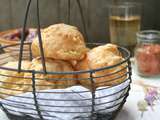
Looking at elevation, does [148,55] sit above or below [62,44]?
below

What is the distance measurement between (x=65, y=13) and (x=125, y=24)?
0.75ft

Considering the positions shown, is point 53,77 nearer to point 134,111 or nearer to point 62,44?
point 62,44

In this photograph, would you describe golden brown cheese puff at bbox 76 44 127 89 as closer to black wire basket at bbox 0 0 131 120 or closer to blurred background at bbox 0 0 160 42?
black wire basket at bbox 0 0 131 120

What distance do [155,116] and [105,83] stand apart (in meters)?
0.12

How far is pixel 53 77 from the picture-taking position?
0.53 metres

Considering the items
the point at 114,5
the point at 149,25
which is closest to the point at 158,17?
the point at 149,25

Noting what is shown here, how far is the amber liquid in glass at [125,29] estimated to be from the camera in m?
1.02

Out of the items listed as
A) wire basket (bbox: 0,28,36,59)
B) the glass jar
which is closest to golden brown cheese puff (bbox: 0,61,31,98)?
wire basket (bbox: 0,28,36,59)

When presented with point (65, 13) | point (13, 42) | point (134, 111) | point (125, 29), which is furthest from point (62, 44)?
point (65, 13)

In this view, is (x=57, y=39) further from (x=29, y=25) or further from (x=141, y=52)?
(x=29, y=25)

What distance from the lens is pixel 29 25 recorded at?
1.16 metres

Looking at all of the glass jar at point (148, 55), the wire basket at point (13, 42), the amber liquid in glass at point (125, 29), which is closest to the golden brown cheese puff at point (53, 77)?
the wire basket at point (13, 42)

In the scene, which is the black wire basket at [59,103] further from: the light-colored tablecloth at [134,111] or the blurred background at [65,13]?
the blurred background at [65,13]

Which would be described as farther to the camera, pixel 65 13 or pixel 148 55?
pixel 65 13
